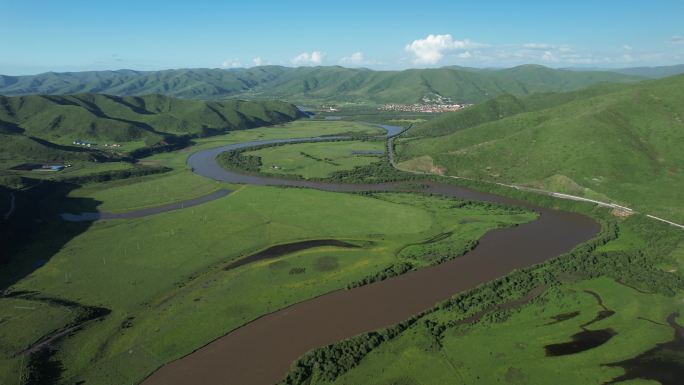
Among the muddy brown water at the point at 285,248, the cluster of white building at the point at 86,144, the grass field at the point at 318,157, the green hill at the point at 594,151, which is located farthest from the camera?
the cluster of white building at the point at 86,144

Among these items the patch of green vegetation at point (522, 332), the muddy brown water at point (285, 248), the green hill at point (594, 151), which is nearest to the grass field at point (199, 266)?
the muddy brown water at point (285, 248)

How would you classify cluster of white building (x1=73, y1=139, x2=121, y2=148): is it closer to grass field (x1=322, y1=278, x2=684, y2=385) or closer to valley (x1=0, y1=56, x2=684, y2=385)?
valley (x1=0, y1=56, x2=684, y2=385)

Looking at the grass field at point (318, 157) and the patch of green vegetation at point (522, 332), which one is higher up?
the grass field at point (318, 157)

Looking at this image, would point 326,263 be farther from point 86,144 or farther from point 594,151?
point 86,144

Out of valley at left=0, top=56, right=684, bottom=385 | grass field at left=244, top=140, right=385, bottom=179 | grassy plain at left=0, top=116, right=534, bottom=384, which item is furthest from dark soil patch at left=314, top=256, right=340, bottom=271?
grass field at left=244, top=140, right=385, bottom=179

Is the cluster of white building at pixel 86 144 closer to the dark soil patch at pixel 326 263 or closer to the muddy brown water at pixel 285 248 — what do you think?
the muddy brown water at pixel 285 248
